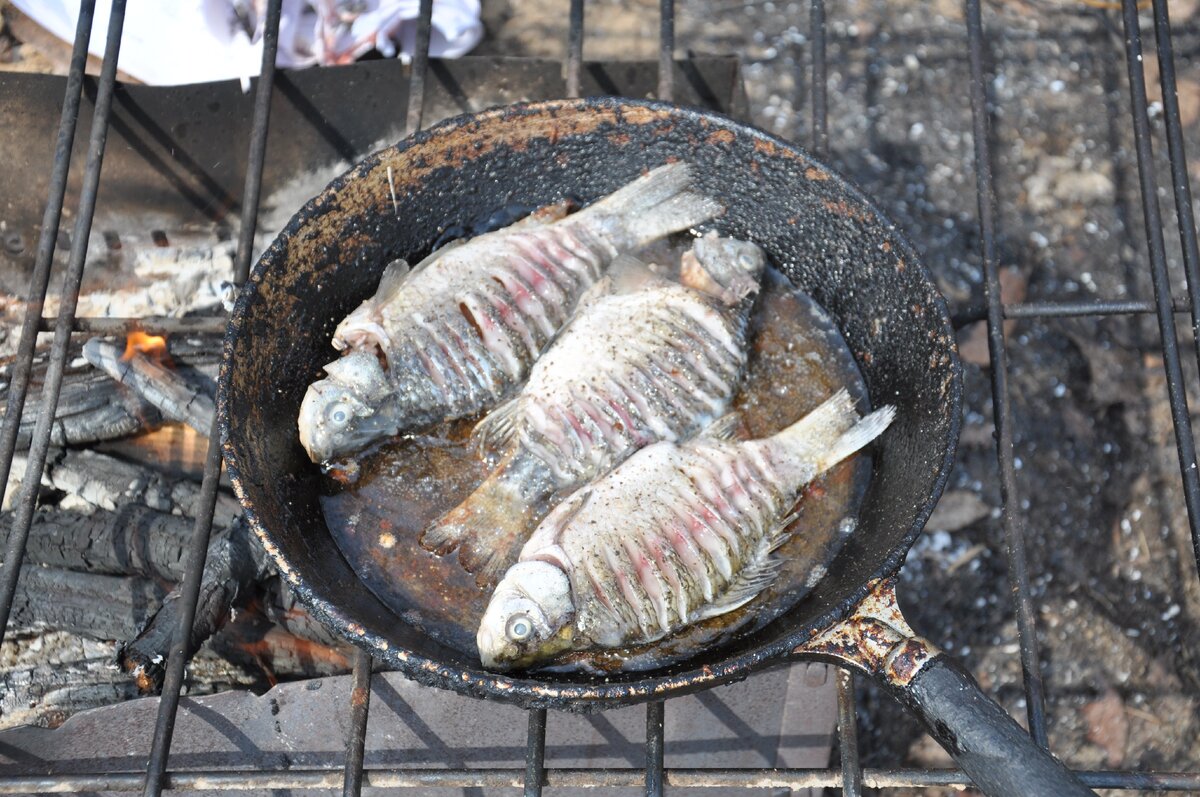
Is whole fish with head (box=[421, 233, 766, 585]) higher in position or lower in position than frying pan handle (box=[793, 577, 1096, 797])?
higher

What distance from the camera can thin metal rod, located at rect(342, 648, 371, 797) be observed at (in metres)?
2.30

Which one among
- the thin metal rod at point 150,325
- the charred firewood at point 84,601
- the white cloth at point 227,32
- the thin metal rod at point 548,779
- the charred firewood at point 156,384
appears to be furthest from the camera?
the white cloth at point 227,32

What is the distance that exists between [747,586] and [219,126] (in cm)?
272

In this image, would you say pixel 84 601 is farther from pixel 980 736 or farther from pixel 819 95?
pixel 819 95

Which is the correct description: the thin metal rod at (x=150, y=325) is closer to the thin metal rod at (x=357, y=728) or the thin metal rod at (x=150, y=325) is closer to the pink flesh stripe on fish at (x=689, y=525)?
the thin metal rod at (x=357, y=728)

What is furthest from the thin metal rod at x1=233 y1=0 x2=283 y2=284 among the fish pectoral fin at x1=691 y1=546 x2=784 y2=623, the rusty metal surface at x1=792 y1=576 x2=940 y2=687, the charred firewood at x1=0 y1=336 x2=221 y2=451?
the rusty metal surface at x1=792 y1=576 x2=940 y2=687

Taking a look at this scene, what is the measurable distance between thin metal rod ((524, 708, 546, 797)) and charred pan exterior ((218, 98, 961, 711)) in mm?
157

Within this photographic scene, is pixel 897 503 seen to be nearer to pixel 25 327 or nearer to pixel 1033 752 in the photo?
pixel 1033 752

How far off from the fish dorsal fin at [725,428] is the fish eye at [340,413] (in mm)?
1009

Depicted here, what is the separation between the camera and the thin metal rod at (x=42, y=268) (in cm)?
259

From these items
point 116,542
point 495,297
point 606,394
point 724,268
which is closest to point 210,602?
point 116,542

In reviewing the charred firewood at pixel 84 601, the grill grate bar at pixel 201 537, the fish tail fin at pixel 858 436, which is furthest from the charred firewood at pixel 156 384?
the fish tail fin at pixel 858 436

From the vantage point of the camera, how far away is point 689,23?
189 inches

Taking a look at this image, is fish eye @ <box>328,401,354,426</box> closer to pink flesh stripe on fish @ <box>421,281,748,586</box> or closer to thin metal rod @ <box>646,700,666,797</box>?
pink flesh stripe on fish @ <box>421,281,748,586</box>
